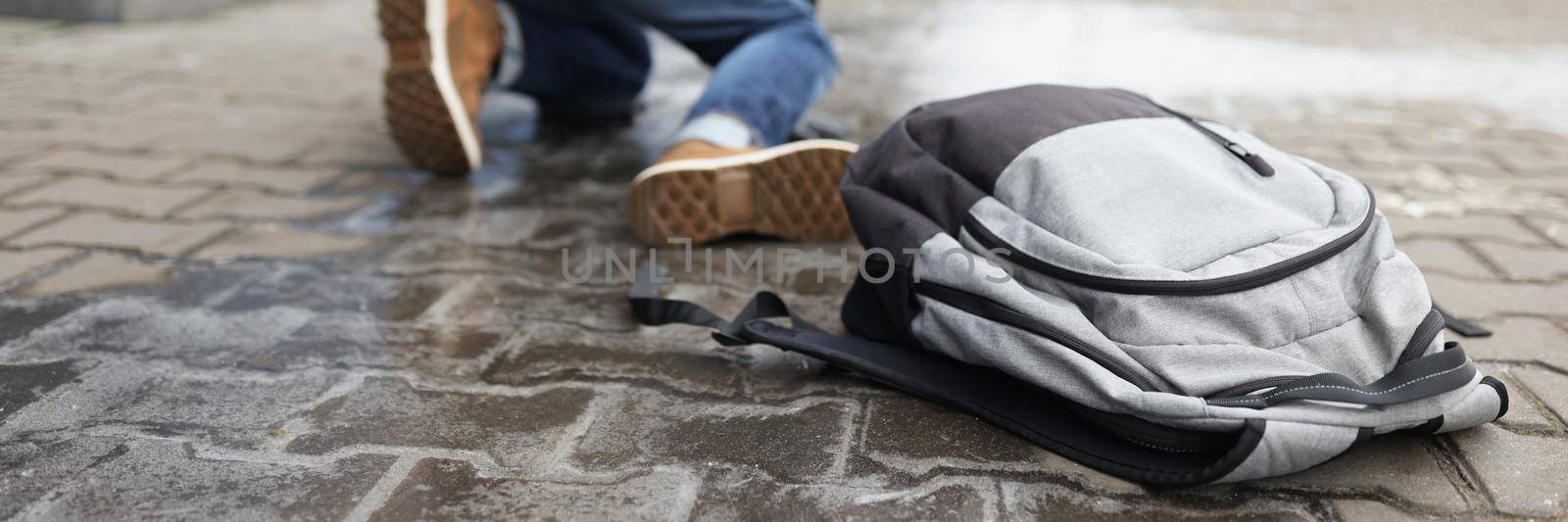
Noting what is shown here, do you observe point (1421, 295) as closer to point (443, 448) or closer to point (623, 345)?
point (623, 345)

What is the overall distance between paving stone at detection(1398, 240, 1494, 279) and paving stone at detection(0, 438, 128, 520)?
2.10m

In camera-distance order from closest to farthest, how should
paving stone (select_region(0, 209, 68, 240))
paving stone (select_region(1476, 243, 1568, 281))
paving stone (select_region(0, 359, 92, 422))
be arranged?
paving stone (select_region(0, 359, 92, 422)) < paving stone (select_region(1476, 243, 1568, 281)) < paving stone (select_region(0, 209, 68, 240))

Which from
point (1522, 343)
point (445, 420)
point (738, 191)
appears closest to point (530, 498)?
point (445, 420)

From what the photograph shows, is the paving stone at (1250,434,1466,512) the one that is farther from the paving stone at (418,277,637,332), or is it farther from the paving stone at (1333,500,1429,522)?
the paving stone at (418,277,637,332)

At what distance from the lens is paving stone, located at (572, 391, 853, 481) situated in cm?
131

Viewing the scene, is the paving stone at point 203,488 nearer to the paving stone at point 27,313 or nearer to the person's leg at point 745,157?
the paving stone at point 27,313

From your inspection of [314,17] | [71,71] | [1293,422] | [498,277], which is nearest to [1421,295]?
[1293,422]

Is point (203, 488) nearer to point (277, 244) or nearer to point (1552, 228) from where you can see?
point (277, 244)

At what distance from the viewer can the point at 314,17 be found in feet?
17.1

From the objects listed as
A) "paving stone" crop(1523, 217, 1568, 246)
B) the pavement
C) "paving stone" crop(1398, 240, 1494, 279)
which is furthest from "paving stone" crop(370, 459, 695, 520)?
"paving stone" crop(1523, 217, 1568, 246)

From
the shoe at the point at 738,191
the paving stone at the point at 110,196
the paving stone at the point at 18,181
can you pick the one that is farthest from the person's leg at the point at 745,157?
the paving stone at the point at 18,181

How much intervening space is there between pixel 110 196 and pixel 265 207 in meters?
0.35

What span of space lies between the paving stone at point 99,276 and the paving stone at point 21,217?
0.89ft

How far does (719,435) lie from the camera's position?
1374mm
